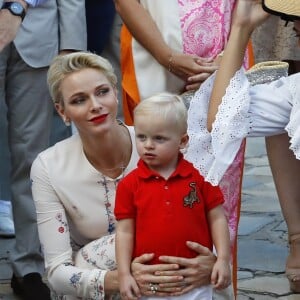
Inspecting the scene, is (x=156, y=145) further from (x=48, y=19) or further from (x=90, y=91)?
(x=48, y=19)

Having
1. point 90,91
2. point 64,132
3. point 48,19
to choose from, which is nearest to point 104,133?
point 90,91

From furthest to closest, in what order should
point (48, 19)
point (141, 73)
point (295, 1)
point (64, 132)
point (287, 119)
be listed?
1. point (64, 132)
2. point (48, 19)
3. point (141, 73)
4. point (287, 119)
5. point (295, 1)

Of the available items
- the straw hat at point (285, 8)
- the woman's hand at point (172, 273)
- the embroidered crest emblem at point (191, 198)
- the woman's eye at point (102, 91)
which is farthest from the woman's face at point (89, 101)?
the straw hat at point (285, 8)

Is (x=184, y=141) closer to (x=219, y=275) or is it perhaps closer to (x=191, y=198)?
(x=191, y=198)

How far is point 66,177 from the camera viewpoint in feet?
12.2

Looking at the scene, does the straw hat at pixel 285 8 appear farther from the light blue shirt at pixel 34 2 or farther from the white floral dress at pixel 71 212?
the light blue shirt at pixel 34 2

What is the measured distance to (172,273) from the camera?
3.31m

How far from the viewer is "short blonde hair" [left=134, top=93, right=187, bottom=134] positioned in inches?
132

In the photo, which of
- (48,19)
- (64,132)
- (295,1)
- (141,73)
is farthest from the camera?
(64,132)

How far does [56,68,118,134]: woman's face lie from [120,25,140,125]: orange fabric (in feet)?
0.85

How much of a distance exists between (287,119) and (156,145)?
20.6 inches

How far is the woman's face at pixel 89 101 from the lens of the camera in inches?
144

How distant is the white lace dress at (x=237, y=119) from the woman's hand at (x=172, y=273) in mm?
260

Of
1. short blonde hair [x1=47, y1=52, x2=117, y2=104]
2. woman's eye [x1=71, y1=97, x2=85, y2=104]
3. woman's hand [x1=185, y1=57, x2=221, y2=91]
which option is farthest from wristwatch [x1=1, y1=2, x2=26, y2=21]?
woman's hand [x1=185, y1=57, x2=221, y2=91]
